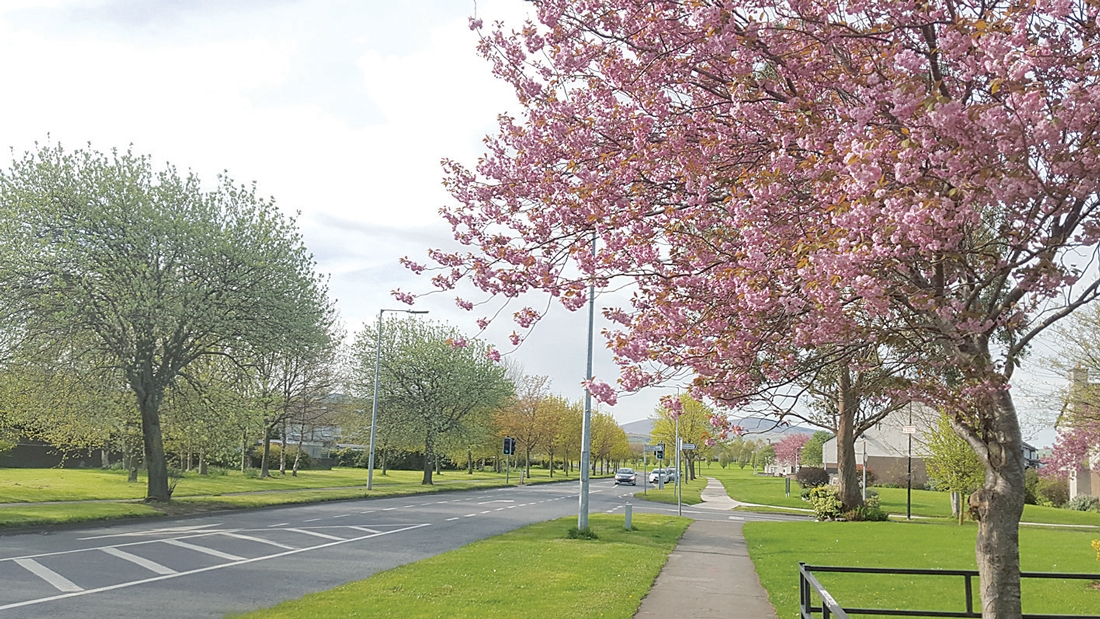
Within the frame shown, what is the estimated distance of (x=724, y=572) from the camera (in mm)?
15031

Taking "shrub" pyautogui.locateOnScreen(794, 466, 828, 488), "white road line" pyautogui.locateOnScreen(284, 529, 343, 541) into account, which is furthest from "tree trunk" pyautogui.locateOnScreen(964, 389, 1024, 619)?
"shrub" pyautogui.locateOnScreen(794, 466, 828, 488)

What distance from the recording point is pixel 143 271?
23.8 metres

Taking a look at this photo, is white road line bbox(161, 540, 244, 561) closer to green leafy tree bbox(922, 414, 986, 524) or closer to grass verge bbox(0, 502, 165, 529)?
grass verge bbox(0, 502, 165, 529)

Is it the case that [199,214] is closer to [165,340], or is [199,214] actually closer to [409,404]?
[165,340]

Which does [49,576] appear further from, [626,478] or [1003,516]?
[626,478]

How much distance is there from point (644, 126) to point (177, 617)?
7.83m

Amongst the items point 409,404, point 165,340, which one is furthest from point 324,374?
point 165,340

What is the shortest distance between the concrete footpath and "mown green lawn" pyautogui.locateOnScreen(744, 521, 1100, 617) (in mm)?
311

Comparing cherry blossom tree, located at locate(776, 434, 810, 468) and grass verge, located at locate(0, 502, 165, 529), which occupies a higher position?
cherry blossom tree, located at locate(776, 434, 810, 468)

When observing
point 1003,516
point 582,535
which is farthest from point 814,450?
point 1003,516

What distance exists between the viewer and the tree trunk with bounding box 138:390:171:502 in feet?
84.3

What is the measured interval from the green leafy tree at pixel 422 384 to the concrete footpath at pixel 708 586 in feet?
109

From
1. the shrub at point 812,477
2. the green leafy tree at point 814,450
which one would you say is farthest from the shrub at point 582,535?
the green leafy tree at point 814,450

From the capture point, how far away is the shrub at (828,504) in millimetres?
30875
